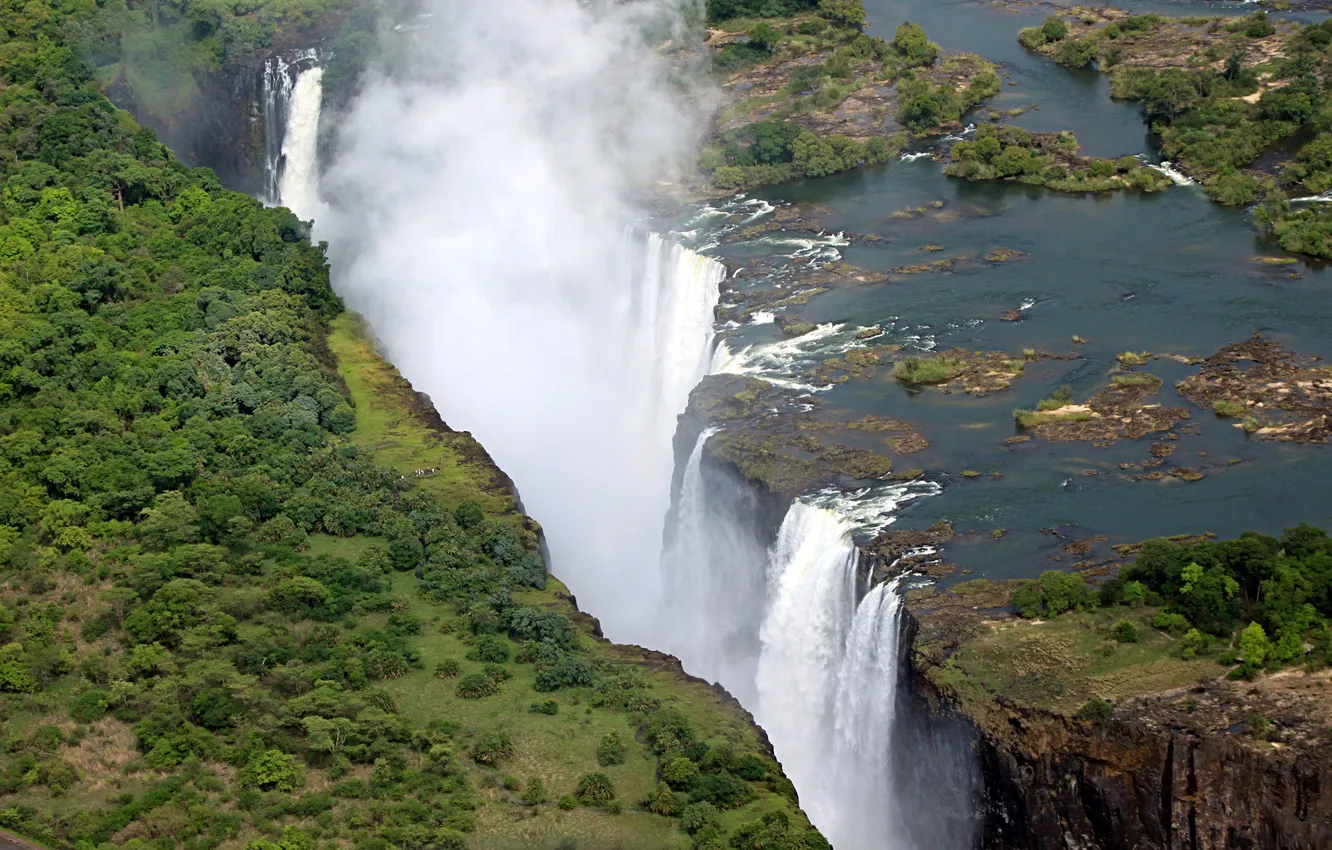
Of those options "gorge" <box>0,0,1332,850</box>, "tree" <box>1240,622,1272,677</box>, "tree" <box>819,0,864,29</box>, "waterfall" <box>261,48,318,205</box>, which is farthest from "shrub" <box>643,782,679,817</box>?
"tree" <box>819,0,864,29</box>

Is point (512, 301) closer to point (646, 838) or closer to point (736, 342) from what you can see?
point (736, 342)

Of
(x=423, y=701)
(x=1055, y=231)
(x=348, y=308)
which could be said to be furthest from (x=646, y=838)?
(x=348, y=308)

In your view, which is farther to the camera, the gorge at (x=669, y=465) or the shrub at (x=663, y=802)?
the shrub at (x=663, y=802)

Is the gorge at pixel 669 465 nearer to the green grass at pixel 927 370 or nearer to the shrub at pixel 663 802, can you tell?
the shrub at pixel 663 802

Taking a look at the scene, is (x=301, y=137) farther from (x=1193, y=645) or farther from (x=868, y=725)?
(x=1193, y=645)

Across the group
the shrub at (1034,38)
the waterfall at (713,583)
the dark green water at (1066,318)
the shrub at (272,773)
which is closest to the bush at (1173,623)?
the dark green water at (1066,318)

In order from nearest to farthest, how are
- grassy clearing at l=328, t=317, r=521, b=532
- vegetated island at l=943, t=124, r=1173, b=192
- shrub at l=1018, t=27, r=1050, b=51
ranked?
grassy clearing at l=328, t=317, r=521, b=532
vegetated island at l=943, t=124, r=1173, b=192
shrub at l=1018, t=27, r=1050, b=51

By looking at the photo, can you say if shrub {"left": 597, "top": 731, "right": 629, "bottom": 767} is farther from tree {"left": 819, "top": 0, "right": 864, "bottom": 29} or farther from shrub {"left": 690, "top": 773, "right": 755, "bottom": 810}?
tree {"left": 819, "top": 0, "right": 864, "bottom": 29}
